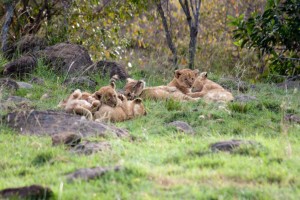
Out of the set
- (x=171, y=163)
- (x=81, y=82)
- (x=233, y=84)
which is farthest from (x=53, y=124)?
(x=233, y=84)

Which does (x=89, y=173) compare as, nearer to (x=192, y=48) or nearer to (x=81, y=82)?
(x=81, y=82)

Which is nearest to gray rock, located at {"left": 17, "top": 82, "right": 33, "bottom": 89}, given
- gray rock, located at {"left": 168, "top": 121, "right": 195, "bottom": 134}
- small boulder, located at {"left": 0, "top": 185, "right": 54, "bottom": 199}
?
gray rock, located at {"left": 168, "top": 121, "right": 195, "bottom": 134}

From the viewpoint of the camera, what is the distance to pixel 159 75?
15.5m

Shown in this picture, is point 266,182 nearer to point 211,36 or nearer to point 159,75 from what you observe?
point 159,75

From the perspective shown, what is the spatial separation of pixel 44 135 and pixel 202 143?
221 centimetres

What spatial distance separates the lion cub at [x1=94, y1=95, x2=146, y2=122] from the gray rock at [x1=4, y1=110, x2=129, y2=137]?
97 centimetres

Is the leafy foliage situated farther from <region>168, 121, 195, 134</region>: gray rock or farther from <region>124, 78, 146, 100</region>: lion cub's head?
<region>168, 121, 195, 134</region>: gray rock

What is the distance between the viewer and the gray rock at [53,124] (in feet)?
28.4

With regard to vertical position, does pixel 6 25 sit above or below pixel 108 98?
above

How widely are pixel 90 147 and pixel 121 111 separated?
295 cm

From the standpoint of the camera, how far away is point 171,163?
7016mm

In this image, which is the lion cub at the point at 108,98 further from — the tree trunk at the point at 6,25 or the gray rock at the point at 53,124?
the tree trunk at the point at 6,25

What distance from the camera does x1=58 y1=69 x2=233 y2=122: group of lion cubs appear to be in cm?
1036

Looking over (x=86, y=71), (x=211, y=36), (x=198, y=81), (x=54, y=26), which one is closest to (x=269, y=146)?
(x=198, y=81)
